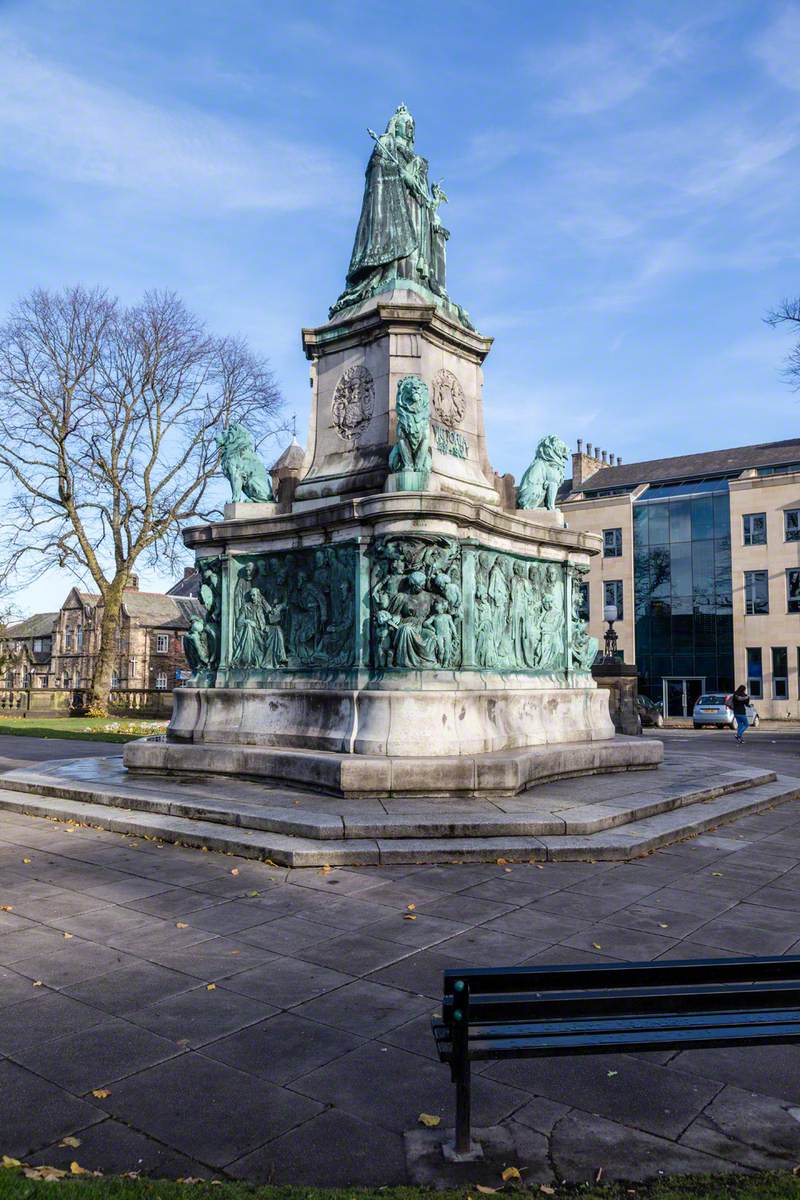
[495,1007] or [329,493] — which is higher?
[329,493]

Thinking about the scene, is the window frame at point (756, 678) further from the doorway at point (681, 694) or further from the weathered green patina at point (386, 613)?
the weathered green patina at point (386, 613)

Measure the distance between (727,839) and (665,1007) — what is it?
6506mm

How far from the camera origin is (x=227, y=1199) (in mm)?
2703

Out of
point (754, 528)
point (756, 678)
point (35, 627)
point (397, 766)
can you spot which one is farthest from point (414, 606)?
point (35, 627)

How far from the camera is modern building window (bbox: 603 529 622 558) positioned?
50250mm

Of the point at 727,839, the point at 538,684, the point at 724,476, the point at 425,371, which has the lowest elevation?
the point at 727,839

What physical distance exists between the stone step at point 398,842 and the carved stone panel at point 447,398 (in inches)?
260

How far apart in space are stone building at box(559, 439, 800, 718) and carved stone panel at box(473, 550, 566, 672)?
114 feet

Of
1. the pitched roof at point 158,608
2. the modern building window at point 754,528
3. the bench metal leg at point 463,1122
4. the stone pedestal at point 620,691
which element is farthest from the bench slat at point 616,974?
the pitched roof at point 158,608

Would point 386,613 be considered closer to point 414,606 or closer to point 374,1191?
point 414,606

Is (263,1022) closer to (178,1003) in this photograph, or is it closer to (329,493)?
(178,1003)

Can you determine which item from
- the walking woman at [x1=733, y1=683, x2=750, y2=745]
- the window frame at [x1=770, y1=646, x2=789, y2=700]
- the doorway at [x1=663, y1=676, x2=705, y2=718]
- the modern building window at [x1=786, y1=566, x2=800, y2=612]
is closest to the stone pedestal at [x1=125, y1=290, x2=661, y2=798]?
the walking woman at [x1=733, y1=683, x2=750, y2=745]

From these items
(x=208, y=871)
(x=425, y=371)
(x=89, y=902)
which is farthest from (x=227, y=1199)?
(x=425, y=371)

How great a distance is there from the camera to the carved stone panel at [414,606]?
10430 mm
